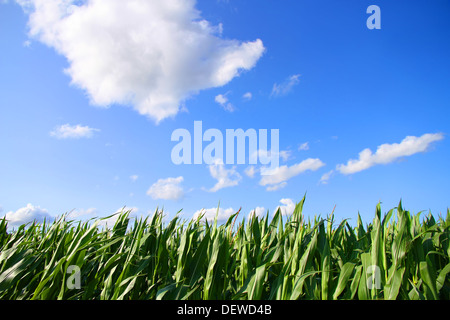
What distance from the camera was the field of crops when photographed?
187 cm

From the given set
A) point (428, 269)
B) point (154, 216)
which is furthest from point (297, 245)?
point (154, 216)

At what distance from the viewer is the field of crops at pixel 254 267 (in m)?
1.87

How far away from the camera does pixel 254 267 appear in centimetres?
222

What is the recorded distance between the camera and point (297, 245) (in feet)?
6.89
